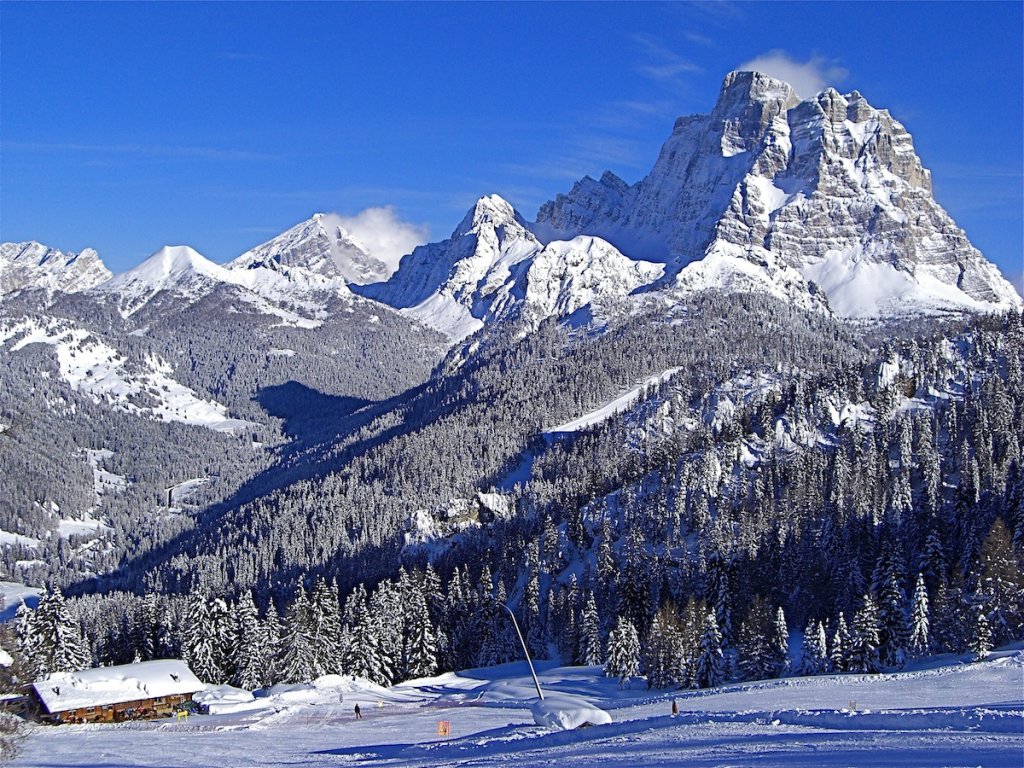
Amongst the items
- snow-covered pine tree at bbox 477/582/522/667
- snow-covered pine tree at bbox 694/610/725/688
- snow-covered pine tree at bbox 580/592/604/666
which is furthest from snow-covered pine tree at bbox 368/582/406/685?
snow-covered pine tree at bbox 694/610/725/688

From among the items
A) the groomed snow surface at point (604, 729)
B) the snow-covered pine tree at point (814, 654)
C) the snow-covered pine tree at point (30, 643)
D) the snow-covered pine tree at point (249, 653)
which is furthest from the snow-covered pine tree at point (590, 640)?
the snow-covered pine tree at point (30, 643)

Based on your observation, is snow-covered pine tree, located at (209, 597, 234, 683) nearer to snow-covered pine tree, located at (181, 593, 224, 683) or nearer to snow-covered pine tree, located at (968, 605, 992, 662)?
snow-covered pine tree, located at (181, 593, 224, 683)

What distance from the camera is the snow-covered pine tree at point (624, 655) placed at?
91875 millimetres

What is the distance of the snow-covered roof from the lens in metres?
84.1

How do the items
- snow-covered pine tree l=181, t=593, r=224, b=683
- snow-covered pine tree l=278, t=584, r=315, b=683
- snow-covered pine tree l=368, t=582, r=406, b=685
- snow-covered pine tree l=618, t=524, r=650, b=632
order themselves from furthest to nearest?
snow-covered pine tree l=618, t=524, r=650, b=632
snow-covered pine tree l=368, t=582, r=406, b=685
snow-covered pine tree l=181, t=593, r=224, b=683
snow-covered pine tree l=278, t=584, r=315, b=683

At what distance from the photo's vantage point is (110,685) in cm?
8712

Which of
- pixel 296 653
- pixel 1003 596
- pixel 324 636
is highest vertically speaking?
pixel 1003 596

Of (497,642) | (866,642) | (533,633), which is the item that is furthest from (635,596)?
(866,642)

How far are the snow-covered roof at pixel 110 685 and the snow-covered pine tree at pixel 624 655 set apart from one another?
3916 cm

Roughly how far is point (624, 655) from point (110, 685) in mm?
47725

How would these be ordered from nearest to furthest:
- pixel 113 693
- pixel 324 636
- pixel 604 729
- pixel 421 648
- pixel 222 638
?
pixel 604 729 → pixel 113 693 → pixel 324 636 → pixel 222 638 → pixel 421 648

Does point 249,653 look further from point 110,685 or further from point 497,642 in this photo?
point 497,642

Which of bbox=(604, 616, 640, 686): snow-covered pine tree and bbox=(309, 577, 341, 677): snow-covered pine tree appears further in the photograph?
bbox=(309, 577, 341, 677): snow-covered pine tree

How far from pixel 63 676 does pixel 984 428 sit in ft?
433
